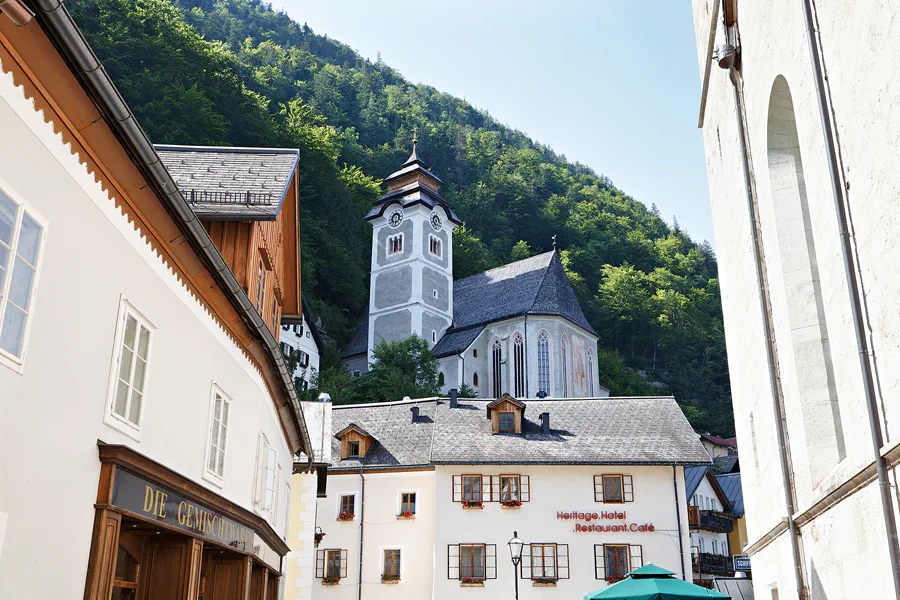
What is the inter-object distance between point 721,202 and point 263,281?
748 centimetres

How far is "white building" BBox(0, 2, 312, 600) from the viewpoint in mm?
5051

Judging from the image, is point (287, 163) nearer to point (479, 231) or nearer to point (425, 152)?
point (479, 231)

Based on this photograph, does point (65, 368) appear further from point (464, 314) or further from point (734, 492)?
point (464, 314)

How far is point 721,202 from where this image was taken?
1420cm

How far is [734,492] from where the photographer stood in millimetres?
45812

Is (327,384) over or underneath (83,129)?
over

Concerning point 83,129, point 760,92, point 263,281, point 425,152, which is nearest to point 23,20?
point 83,129

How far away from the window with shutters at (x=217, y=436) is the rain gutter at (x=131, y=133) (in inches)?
41.2

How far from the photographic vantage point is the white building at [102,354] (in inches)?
199

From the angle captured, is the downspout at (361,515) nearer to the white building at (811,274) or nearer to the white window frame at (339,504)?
the white window frame at (339,504)

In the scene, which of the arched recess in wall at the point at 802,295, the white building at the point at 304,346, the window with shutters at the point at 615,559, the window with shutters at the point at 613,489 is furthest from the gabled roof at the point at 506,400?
the arched recess in wall at the point at 802,295

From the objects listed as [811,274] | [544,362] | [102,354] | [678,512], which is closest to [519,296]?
[544,362]

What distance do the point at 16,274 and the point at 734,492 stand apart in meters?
45.4

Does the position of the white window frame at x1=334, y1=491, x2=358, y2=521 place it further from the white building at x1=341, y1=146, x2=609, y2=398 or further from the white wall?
the white building at x1=341, y1=146, x2=609, y2=398
